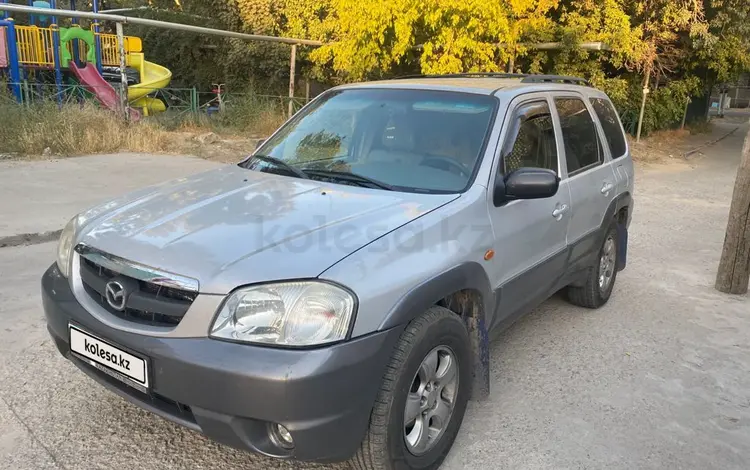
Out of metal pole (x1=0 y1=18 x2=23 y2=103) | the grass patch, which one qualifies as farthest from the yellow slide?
the grass patch

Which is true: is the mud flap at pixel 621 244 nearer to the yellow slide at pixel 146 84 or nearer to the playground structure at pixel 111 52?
the playground structure at pixel 111 52

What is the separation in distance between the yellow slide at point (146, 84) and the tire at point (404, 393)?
17376 millimetres

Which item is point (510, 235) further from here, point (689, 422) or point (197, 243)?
point (197, 243)

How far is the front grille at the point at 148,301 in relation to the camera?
2.33 m

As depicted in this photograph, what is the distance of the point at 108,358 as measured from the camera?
249 cm

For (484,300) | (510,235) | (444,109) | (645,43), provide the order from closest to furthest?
(484,300), (510,235), (444,109), (645,43)

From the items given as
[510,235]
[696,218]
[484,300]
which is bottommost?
[696,218]

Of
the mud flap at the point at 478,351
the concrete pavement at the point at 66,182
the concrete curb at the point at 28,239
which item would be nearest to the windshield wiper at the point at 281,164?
the mud flap at the point at 478,351

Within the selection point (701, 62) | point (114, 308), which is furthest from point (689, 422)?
point (701, 62)

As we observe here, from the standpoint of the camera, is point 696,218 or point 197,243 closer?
point 197,243

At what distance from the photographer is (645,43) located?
15.2 metres

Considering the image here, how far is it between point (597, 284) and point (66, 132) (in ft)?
32.5

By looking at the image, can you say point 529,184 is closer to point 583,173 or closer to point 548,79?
point 583,173

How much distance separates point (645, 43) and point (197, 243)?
15467 millimetres
